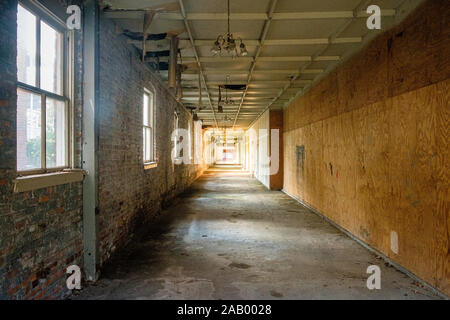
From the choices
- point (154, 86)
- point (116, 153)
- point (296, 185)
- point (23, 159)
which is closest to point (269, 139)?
point (296, 185)

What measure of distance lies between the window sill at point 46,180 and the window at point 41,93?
117mm

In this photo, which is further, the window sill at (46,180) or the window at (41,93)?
the window at (41,93)

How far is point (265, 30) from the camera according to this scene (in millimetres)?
4352

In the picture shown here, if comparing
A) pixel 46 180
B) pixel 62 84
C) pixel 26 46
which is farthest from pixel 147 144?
pixel 26 46

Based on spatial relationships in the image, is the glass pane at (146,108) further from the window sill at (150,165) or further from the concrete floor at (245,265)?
the concrete floor at (245,265)

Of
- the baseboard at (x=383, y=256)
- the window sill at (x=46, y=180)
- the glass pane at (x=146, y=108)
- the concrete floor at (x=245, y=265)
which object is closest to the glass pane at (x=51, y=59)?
the window sill at (x=46, y=180)

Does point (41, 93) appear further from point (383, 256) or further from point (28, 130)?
point (383, 256)

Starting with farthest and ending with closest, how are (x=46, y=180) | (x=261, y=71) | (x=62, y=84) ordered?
(x=261, y=71), (x=62, y=84), (x=46, y=180)

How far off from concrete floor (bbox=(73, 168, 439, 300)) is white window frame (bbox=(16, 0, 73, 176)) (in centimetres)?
145

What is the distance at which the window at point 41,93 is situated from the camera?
8.02 ft

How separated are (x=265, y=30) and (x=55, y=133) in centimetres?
318

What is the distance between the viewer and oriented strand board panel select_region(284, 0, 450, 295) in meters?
3.00

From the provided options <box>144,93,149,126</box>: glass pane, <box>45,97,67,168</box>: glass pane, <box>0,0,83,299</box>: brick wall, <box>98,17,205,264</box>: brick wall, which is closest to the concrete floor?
<box>98,17,205,264</box>: brick wall

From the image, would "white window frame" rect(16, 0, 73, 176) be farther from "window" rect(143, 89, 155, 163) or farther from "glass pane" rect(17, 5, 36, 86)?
"window" rect(143, 89, 155, 163)
